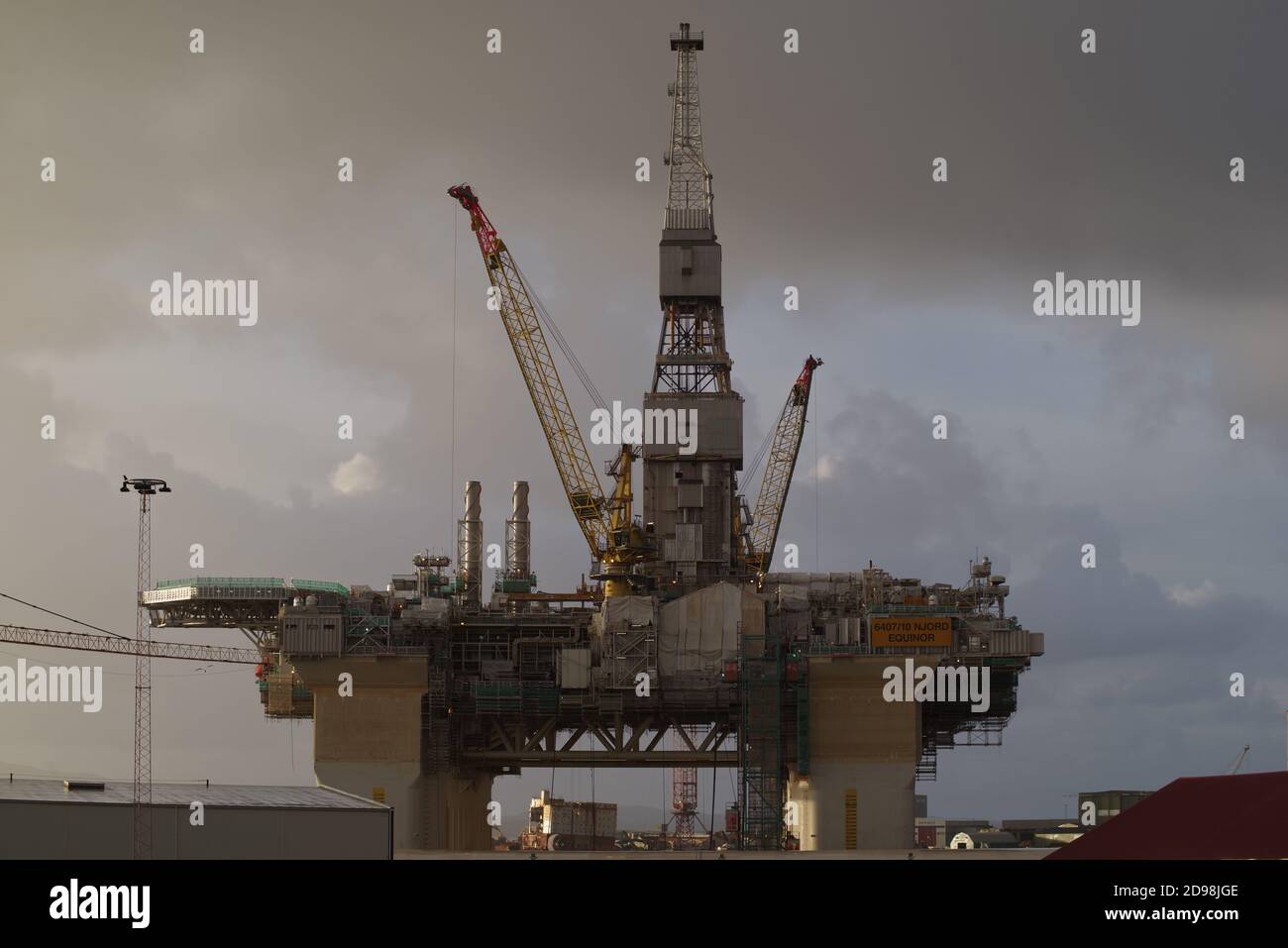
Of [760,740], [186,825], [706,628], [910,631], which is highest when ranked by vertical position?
[706,628]

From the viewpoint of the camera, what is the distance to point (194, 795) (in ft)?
319

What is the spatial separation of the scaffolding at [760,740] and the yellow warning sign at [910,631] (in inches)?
270

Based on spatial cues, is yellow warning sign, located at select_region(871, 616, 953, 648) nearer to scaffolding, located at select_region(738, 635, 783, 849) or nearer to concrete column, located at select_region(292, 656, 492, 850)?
scaffolding, located at select_region(738, 635, 783, 849)

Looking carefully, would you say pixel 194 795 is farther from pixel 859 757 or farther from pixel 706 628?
pixel 859 757

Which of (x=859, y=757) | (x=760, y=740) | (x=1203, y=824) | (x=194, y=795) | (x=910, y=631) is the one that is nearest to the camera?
(x=1203, y=824)

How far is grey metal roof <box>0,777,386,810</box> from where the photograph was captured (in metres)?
92.8

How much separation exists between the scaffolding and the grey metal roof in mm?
37792

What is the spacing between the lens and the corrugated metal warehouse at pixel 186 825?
88.9 metres

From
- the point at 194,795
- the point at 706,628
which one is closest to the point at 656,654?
the point at 706,628

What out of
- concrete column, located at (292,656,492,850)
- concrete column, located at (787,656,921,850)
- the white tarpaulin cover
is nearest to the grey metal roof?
concrete column, located at (292,656,492,850)

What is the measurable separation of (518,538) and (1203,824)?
78.4m

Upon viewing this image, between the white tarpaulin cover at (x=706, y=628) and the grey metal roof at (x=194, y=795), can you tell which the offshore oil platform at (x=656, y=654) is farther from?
the grey metal roof at (x=194, y=795)

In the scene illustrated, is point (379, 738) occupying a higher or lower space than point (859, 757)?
higher

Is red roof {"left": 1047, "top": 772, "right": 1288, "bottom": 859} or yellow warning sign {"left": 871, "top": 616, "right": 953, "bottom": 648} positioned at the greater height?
yellow warning sign {"left": 871, "top": 616, "right": 953, "bottom": 648}
